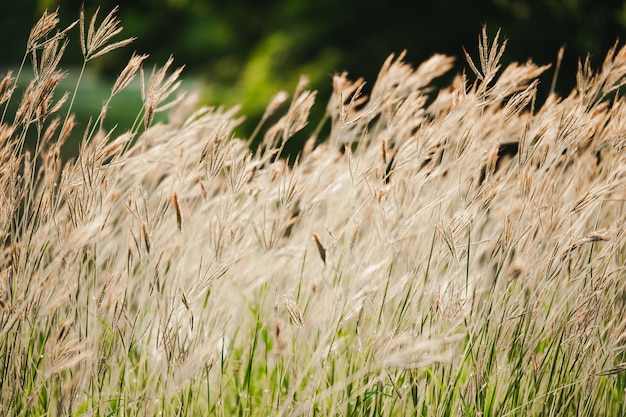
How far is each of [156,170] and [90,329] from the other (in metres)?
0.64

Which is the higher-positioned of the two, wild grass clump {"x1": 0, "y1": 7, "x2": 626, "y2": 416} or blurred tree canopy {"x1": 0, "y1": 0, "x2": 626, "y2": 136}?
blurred tree canopy {"x1": 0, "y1": 0, "x2": 626, "y2": 136}

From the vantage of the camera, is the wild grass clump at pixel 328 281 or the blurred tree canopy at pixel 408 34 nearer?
the wild grass clump at pixel 328 281

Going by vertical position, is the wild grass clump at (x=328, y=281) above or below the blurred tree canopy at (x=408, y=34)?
below

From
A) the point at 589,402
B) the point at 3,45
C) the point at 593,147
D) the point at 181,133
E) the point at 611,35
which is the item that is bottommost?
the point at 589,402

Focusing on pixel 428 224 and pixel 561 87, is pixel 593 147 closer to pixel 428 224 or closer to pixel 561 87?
pixel 428 224

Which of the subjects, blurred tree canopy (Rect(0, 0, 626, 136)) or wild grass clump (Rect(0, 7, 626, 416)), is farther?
blurred tree canopy (Rect(0, 0, 626, 136))

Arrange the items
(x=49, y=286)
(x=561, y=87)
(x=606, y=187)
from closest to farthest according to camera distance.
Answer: (x=606, y=187)
(x=49, y=286)
(x=561, y=87)

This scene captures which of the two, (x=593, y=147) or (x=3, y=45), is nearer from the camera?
(x=593, y=147)

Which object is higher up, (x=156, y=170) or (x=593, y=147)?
(x=156, y=170)

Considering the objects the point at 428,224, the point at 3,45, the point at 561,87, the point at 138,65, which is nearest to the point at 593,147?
the point at 428,224

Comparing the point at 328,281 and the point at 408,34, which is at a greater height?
the point at 408,34

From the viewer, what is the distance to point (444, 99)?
2260 mm

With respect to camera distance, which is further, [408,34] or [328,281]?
[408,34]

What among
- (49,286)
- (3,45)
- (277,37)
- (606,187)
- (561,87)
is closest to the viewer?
(606,187)
